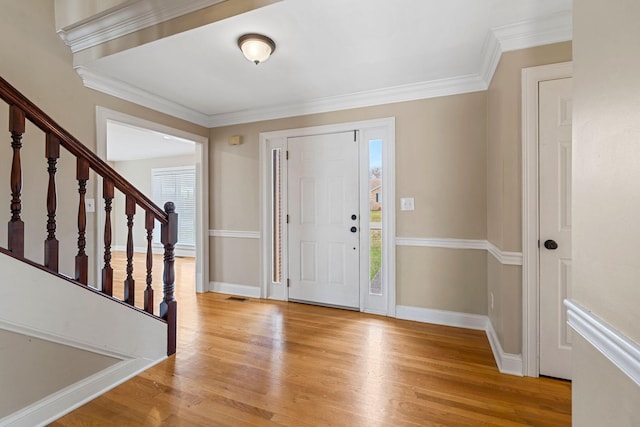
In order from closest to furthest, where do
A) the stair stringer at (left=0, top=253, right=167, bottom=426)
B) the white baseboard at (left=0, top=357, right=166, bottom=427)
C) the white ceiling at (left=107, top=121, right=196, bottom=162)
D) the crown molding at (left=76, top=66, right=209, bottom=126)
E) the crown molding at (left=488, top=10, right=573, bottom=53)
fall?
A: the stair stringer at (left=0, top=253, right=167, bottom=426), the white baseboard at (left=0, top=357, right=166, bottom=427), the crown molding at (left=488, top=10, right=573, bottom=53), the crown molding at (left=76, top=66, right=209, bottom=126), the white ceiling at (left=107, top=121, right=196, bottom=162)

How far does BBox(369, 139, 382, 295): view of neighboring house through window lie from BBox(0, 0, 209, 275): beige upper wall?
273 cm

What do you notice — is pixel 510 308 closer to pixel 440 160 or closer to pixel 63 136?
pixel 440 160

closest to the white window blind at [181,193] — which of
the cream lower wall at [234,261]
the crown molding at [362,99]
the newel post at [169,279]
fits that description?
the cream lower wall at [234,261]

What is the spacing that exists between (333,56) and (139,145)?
17.5 ft

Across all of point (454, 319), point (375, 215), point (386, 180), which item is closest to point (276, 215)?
point (375, 215)

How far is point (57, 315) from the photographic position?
1573 mm

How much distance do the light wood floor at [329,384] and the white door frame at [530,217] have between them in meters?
0.28

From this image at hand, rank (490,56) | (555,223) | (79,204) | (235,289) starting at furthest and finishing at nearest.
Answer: (235,289)
(490,56)
(555,223)
(79,204)

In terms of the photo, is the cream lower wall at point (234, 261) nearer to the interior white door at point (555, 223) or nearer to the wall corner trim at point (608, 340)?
the interior white door at point (555, 223)

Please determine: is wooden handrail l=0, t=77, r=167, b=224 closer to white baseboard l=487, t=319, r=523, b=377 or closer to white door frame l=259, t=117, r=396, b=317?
white door frame l=259, t=117, r=396, b=317

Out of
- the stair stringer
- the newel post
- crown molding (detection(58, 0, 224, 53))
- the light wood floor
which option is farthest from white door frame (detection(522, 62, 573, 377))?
the stair stringer

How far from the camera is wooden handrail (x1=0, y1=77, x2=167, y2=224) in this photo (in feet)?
4.75

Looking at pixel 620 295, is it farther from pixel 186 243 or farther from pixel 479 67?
pixel 186 243

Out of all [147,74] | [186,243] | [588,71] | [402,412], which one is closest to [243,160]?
[147,74]
